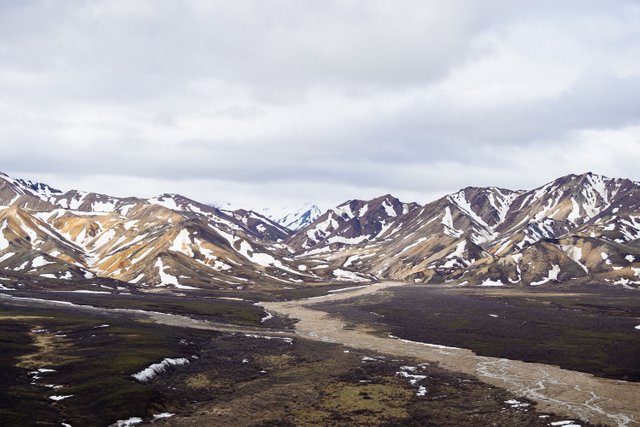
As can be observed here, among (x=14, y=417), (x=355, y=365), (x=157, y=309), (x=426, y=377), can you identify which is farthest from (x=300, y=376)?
(x=157, y=309)

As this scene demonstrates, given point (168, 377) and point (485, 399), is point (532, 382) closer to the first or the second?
point (485, 399)

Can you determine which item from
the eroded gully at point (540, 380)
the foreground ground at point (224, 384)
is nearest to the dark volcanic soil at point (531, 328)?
the eroded gully at point (540, 380)

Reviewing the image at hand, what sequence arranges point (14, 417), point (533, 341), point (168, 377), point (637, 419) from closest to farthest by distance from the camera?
point (14, 417)
point (637, 419)
point (168, 377)
point (533, 341)

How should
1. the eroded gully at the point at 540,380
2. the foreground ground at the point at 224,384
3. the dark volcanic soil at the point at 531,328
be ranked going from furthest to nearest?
the dark volcanic soil at the point at 531,328
the eroded gully at the point at 540,380
the foreground ground at the point at 224,384

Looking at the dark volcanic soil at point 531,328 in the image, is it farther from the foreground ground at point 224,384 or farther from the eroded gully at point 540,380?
the foreground ground at point 224,384

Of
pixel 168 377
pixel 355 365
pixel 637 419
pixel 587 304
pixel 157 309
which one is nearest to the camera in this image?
pixel 637 419

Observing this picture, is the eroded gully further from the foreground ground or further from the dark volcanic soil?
the dark volcanic soil

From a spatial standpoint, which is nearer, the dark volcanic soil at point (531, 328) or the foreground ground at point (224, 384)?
the foreground ground at point (224, 384)

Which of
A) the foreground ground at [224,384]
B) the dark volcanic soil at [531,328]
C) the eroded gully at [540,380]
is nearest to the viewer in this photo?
the foreground ground at [224,384]

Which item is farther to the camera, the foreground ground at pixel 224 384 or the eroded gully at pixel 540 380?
the eroded gully at pixel 540 380
